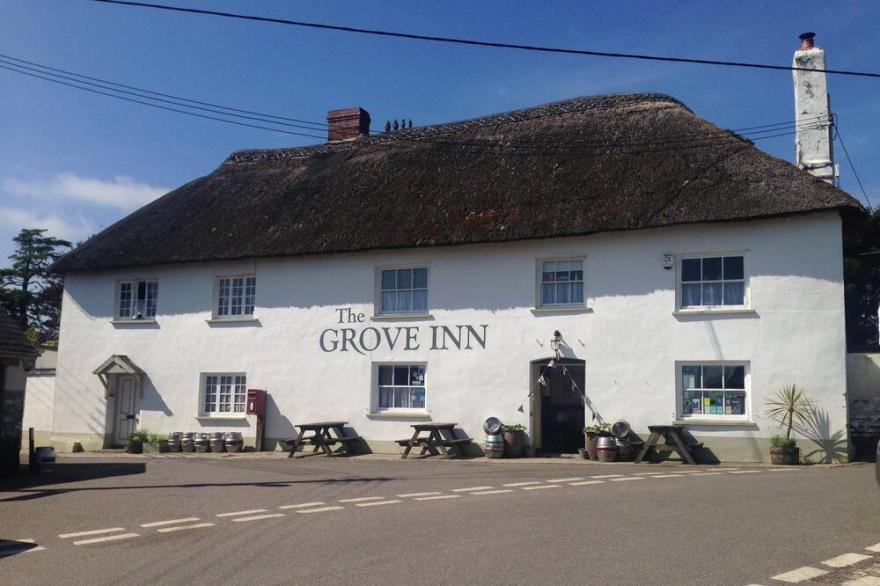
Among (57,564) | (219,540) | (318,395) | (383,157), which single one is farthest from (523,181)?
(57,564)

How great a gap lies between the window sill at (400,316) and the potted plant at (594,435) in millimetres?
4848

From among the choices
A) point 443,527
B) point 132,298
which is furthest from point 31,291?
point 443,527

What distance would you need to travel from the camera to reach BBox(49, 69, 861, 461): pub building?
56.9ft

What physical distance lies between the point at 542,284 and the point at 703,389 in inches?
170

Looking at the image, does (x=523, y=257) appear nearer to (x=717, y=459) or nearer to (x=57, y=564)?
(x=717, y=459)

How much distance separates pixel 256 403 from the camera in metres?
21.6

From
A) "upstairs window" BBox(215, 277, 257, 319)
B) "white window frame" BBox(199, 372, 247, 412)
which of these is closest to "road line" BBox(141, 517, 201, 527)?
"white window frame" BBox(199, 372, 247, 412)

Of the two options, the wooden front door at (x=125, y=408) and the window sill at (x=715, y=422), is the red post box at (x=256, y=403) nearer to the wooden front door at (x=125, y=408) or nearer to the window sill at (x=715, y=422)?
the wooden front door at (x=125, y=408)

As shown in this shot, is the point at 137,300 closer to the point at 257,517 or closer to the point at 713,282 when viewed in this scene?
the point at 257,517

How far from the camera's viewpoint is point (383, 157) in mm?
23953

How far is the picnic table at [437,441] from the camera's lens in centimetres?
1899

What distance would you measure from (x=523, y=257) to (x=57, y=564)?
13.4 metres

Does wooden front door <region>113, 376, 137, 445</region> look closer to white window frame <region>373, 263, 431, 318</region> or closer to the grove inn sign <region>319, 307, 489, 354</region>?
the grove inn sign <region>319, 307, 489, 354</region>

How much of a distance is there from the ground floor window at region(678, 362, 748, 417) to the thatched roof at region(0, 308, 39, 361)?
43.9 ft
